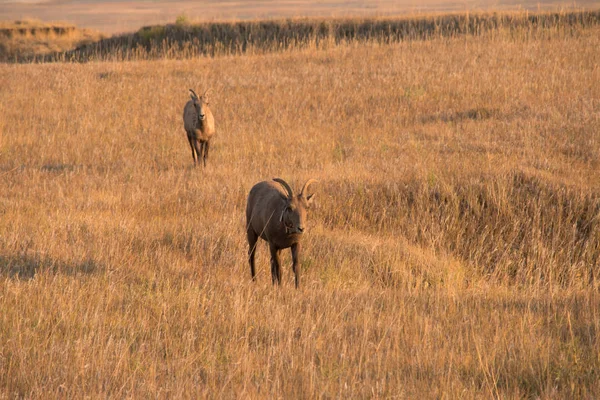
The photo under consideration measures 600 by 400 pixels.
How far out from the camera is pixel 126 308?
5934 millimetres

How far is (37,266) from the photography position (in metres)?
7.25

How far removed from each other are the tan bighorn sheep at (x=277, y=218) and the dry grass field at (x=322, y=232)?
1.27 feet

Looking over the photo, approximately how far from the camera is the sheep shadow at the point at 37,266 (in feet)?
22.7

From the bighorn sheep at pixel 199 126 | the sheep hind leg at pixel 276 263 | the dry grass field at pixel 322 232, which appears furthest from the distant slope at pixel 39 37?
the sheep hind leg at pixel 276 263

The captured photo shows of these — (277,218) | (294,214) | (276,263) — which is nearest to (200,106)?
(276,263)

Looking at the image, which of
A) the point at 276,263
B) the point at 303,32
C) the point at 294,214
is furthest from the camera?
the point at 303,32

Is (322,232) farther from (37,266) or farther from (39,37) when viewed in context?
(39,37)

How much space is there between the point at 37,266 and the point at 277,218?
2.63 metres

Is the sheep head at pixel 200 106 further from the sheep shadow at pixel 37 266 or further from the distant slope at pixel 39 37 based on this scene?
the distant slope at pixel 39 37

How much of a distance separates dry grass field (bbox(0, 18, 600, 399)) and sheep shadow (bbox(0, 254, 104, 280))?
0.03 m

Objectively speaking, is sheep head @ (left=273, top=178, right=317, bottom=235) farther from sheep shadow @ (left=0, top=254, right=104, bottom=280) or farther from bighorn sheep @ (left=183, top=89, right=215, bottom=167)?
bighorn sheep @ (left=183, top=89, right=215, bottom=167)

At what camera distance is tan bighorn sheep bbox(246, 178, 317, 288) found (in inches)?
258

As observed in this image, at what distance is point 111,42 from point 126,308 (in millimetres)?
32104

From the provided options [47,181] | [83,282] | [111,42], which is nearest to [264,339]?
[83,282]
